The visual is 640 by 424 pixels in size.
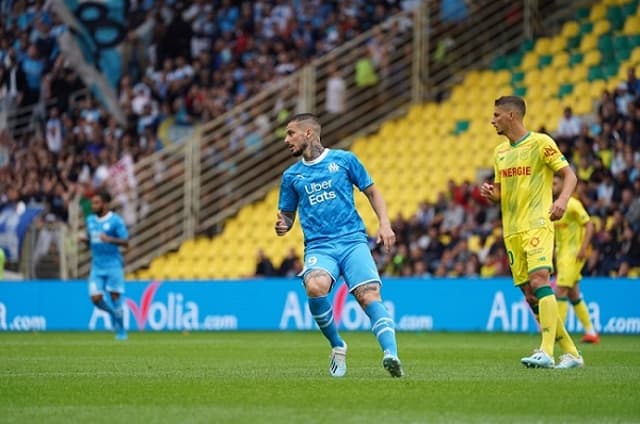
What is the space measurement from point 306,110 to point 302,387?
846 inches

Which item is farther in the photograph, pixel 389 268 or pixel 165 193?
pixel 165 193

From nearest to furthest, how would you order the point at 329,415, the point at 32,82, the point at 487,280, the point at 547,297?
the point at 329,415 < the point at 547,297 < the point at 487,280 < the point at 32,82

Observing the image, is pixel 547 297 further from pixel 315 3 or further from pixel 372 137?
pixel 315 3

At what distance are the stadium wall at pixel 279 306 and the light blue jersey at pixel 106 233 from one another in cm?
402

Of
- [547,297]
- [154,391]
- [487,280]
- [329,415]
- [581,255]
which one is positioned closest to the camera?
[329,415]

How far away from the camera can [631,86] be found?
2691 centimetres

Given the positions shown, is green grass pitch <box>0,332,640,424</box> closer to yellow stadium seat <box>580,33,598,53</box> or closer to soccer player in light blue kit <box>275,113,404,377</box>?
soccer player in light blue kit <box>275,113,404,377</box>

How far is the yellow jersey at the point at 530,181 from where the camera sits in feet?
42.7

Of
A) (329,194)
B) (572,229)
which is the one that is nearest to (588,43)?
(572,229)

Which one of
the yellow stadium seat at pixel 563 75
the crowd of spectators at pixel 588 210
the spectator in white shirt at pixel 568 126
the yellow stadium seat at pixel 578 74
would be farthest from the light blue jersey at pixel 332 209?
the yellow stadium seat at pixel 563 75

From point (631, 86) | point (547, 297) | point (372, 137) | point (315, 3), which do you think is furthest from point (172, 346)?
point (315, 3)

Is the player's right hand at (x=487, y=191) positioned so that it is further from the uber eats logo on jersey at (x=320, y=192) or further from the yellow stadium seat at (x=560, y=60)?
the yellow stadium seat at (x=560, y=60)

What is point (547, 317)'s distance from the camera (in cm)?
1295

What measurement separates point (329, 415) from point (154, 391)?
231 centimetres
